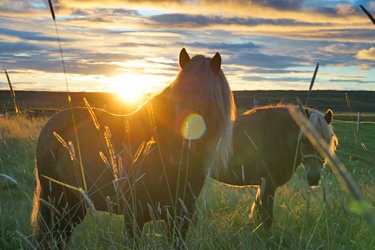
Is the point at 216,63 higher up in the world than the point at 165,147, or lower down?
higher up

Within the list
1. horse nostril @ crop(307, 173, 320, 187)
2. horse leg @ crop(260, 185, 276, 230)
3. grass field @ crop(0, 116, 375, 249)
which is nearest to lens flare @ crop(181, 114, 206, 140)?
grass field @ crop(0, 116, 375, 249)

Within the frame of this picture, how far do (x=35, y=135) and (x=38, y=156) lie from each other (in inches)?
307

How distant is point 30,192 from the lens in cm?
689

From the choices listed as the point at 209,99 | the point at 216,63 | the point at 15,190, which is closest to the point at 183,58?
the point at 216,63

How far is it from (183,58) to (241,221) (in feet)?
7.98

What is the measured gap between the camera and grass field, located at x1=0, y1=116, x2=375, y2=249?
261 cm

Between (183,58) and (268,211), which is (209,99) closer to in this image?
(183,58)

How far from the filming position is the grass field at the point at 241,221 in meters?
2.61

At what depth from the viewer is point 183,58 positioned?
3.12 metres

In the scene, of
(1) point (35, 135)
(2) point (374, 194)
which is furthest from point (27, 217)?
(1) point (35, 135)

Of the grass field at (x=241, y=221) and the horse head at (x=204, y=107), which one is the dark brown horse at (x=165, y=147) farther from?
the grass field at (x=241, y=221)

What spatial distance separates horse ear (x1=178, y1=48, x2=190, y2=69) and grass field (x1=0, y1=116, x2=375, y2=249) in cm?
102

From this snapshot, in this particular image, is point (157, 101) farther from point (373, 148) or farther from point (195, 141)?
point (373, 148)

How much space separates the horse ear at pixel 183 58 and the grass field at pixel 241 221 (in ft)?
3.35
